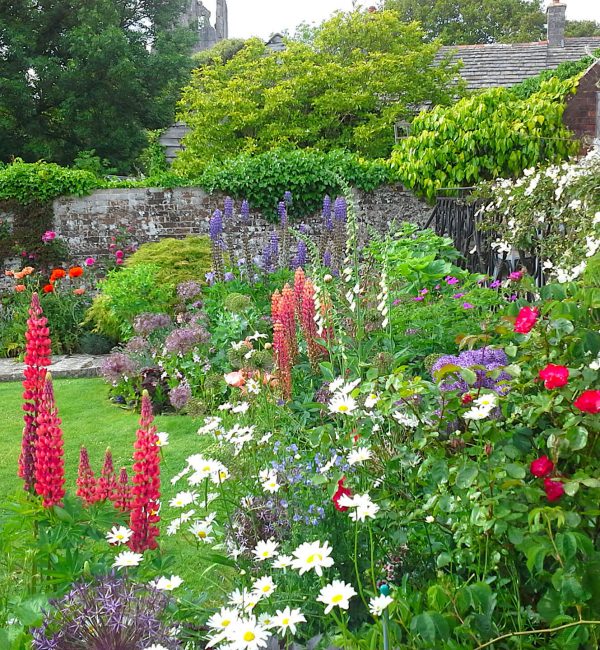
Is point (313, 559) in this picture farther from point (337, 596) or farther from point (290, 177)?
point (290, 177)

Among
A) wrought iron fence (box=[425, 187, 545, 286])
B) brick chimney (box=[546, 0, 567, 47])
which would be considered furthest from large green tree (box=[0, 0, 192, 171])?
wrought iron fence (box=[425, 187, 545, 286])

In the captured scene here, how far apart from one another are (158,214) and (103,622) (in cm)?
974

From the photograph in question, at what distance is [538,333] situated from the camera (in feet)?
6.57

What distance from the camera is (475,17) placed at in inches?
1243

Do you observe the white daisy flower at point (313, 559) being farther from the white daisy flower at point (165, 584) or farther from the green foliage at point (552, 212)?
the green foliage at point (552, 212)

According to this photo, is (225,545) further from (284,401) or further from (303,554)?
(284,401)

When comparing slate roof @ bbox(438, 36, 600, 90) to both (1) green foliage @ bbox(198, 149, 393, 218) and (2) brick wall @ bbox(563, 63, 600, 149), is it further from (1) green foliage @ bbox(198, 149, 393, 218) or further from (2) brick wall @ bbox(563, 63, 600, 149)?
(2) brick wall @ bbox(563, 63, 600, 149)

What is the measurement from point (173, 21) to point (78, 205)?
12.6 m

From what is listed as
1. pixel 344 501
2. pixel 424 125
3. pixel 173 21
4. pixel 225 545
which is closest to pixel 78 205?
pixel 424 125

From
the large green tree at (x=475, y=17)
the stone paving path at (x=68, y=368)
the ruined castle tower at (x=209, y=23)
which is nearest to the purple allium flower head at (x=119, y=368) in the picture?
the stone paving path at (x=68, y=368)

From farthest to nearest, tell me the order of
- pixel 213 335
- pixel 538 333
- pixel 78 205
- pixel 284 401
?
pixel 78 205, pixel 213 335, pixel 284 401, pixel 538 333

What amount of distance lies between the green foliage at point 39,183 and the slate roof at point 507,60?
9192 mm

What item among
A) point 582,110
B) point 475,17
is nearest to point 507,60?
point 582,110

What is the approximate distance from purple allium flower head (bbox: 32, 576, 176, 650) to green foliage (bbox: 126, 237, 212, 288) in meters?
6.64
